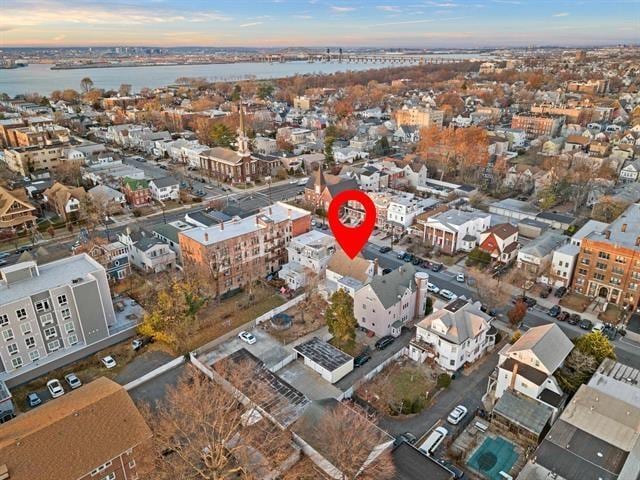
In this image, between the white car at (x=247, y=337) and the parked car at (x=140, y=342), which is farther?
the white car at (x=247, y=337)

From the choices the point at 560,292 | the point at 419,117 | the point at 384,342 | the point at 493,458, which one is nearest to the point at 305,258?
the point at 384,342

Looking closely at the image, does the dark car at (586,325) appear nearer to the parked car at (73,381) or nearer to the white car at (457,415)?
the white car at (457,415)

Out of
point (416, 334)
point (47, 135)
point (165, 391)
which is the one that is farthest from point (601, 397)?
point (47, 135)

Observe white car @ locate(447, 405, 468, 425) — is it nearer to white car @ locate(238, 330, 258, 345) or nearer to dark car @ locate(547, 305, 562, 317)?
white car @ locate(238, 330, 258, 345)

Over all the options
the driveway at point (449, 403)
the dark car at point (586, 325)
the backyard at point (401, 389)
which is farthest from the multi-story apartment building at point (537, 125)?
the backyard at point (401, 389)

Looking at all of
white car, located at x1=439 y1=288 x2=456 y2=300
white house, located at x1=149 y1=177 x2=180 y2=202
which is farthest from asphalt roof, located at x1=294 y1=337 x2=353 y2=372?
white house, located at x1=149 y1=177 x2=180 y2=202

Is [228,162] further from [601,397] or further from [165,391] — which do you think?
[601,397]

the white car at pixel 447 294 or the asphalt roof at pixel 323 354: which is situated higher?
the asphalt roof at pixel 323 354

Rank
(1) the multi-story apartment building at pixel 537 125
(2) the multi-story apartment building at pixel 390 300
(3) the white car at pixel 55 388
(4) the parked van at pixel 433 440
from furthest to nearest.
A: (1) the multi-story apartment building at pixel 537 125 < (2) the multi-story apartment building at pixel 390 300 < (3) the white car at pixel 55 388 < (4) the parked van at pixel 433 440
